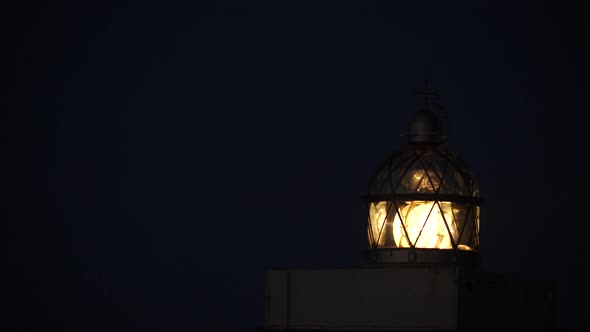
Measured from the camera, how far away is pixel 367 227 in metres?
13.5

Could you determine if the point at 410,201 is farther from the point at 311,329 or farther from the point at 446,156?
the point at 311,329

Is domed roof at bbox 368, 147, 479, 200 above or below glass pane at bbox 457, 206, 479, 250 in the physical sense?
above

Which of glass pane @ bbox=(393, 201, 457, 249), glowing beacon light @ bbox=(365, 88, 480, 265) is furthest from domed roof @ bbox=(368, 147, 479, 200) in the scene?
glass pane @ bbox=(393, 201, 457, 249)

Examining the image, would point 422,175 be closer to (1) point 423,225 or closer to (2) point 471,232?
(1) point 423,225

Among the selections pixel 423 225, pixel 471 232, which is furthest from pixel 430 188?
pixel 471 232

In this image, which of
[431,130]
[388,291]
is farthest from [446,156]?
[388,291]

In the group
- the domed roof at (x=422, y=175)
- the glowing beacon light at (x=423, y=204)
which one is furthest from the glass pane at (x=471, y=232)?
the domed roof at (x=422, y=175)

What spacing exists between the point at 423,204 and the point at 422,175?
0.30 meters

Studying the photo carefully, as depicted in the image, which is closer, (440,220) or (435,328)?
(435,328)

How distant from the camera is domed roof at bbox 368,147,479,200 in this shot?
1312cm

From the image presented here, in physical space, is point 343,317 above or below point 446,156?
below

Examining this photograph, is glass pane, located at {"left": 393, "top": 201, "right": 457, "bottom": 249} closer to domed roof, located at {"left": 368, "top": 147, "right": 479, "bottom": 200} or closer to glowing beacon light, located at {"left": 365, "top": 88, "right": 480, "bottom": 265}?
glowing beacon light, located at {"left": 365, "top": 88, "right": 480, "bottom": 265}

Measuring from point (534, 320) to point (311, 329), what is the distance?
2.16 m

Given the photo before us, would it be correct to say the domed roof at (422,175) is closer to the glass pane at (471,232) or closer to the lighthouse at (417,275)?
the lighthouse at (417,275)
